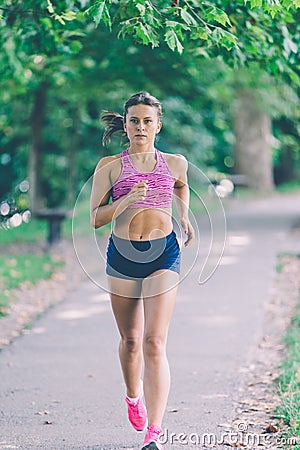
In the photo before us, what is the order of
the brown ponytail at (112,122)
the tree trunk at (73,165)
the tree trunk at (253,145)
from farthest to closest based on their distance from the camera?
the tree trunk at (253,145) → the tree trunk at (73,165) → the brown ponytail at (112,122)

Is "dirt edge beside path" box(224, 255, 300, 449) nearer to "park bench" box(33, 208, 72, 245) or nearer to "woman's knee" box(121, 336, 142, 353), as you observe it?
"woman's knee" box(121, 336, 142, 353)

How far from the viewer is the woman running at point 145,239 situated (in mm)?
4605

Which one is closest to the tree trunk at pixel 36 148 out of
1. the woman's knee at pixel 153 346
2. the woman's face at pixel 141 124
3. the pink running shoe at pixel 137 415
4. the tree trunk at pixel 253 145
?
the tree trunk at pixel 253 145

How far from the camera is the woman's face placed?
4.68 metres

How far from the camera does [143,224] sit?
4.66m

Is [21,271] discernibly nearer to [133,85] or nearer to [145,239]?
[133,85]

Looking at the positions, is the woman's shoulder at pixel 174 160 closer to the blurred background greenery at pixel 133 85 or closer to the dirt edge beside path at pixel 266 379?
the blurred background greenery at pixel 133 85

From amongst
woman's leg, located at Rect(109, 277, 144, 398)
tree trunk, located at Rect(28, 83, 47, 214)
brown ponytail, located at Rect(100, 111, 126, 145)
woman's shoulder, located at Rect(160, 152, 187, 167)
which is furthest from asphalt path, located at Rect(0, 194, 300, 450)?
tree trunk, located at Rect(28, 83, 47, 214)

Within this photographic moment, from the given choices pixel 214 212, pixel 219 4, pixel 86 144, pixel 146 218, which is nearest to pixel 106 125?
pixel 146 218

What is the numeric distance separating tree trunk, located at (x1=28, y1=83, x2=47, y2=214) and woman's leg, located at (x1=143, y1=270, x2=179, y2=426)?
47.6 feet

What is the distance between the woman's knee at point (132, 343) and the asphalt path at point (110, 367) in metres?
0.37

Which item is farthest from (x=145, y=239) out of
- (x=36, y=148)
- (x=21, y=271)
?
(x=36, y=148)

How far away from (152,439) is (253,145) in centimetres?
2576

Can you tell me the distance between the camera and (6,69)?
10.3m
